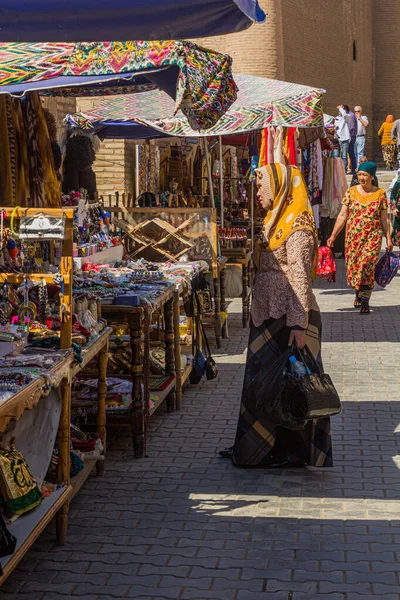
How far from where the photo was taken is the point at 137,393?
584 centimetres

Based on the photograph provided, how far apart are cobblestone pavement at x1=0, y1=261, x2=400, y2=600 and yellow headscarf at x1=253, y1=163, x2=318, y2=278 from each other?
135 centimetres

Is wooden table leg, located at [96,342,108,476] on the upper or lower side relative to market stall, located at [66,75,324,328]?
lower

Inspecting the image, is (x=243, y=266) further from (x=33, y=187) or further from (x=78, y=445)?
(x=78, y=445)

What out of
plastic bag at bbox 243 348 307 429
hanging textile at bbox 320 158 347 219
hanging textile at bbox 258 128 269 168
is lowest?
plastic bag at bbox 243 348 307 429

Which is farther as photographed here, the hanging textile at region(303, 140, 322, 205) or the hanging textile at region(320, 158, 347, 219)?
the hanging textile at region(320, 158, 347, 219)

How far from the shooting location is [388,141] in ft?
89.3

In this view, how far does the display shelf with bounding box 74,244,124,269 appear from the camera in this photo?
7904mm

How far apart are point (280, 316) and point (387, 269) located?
5949mm

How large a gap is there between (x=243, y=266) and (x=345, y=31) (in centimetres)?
2336

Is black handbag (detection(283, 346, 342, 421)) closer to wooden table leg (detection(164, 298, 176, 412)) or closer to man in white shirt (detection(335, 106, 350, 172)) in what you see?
wooden table leg (detection(164, 298, 176, 412))

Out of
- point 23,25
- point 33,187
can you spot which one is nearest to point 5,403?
point 23,25

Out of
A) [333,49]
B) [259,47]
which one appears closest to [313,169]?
[259,47]

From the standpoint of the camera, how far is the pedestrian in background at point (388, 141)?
87.9 feet

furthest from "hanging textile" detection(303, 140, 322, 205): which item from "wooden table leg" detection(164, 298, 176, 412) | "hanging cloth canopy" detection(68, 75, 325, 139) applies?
"wooden table leg" detection(164, 298, 176, 412)
